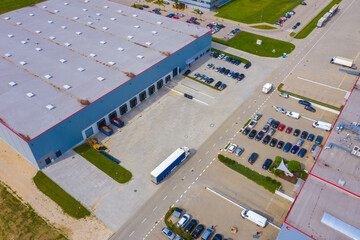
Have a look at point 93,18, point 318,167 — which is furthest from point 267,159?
point 93,18

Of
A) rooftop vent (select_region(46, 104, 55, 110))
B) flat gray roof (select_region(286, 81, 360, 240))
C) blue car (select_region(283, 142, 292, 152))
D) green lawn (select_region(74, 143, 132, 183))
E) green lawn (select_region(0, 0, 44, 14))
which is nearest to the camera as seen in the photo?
flat gray roof (select_region(286, 81, 360, 240))

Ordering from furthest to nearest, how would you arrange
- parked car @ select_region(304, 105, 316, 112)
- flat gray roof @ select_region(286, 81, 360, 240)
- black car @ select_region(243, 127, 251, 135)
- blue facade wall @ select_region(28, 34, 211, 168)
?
parked car @ select_region(304, 105, 316, 112) < black car @ select_region(243, 127, 251, 135) < blue facade wall @ select_region(28, 34, 211, 168) < flat gray roof @ select_region(286, 81, 360, 240)

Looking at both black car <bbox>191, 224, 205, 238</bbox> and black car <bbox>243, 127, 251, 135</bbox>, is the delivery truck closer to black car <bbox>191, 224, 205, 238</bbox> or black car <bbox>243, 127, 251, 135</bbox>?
black car <bbox>243, 127, 251, 135</bbox>

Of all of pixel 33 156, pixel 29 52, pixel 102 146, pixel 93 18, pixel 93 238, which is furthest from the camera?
pixel 93 18

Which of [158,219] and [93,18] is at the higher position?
A: [93,18]

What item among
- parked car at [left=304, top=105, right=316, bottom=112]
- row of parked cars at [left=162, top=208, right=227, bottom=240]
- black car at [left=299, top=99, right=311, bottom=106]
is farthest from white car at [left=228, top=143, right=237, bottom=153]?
black car at [left=299, top=99, right=311, bottom=106]

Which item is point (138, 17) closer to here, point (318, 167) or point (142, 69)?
point (142, 69)

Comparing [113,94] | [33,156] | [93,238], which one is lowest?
[93,238]
